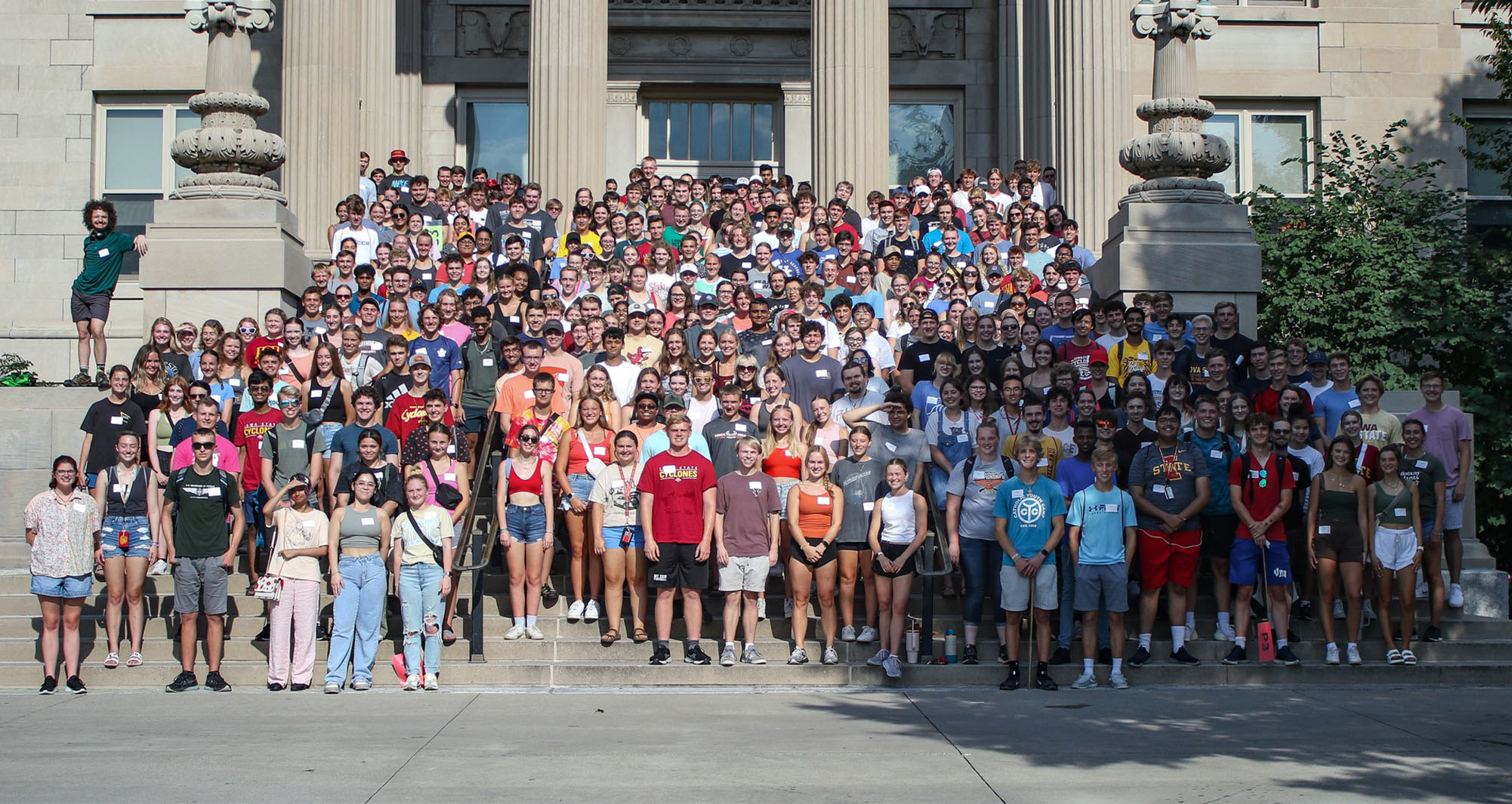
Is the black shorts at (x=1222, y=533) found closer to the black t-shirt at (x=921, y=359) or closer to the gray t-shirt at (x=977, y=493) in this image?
the gray t-shirt at (x=977, y=493)

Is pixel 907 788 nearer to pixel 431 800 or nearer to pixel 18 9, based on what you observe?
pixel 431 800

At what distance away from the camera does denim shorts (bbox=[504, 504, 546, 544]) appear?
497 inches

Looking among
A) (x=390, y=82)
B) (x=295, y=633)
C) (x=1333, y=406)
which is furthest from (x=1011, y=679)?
(x=390, y=82)

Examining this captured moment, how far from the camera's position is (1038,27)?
22578mm

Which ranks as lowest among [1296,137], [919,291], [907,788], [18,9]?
→ [907,788]

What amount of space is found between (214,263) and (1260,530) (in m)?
10.7

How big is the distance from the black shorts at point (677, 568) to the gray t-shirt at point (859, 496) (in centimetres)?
113

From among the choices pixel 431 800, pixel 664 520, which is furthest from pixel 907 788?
pixel 664 520

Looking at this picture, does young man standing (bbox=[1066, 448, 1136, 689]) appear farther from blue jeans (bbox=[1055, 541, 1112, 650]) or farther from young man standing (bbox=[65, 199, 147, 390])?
young man standing (bbox=[65, 199, 147, 390])

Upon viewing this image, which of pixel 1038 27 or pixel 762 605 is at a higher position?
pixel 1038 27

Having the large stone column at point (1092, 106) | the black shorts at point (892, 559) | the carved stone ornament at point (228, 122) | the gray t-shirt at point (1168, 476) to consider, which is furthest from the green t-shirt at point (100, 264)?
the large stone column at point (1092, 106)

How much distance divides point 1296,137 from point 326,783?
21.5 meters

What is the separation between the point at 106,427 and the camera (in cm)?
1323

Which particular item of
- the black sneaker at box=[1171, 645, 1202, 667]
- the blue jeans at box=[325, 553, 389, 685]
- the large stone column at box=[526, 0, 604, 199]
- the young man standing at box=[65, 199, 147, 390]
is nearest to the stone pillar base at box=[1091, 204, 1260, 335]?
A: the black sneaker at box=[1171, 645, 1202, 667]
